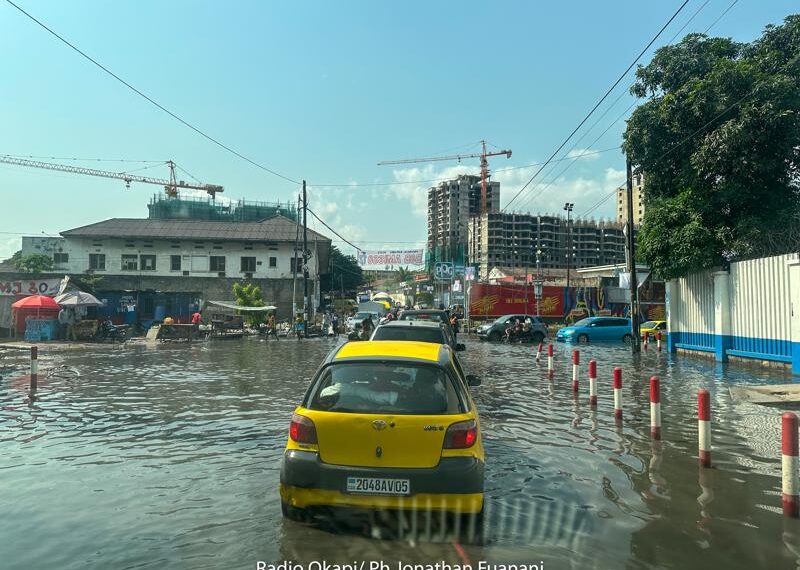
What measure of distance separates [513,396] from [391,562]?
8.91m

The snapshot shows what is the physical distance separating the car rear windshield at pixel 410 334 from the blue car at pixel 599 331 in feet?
75.2

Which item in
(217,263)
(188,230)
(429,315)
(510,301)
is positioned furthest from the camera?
(188,230)

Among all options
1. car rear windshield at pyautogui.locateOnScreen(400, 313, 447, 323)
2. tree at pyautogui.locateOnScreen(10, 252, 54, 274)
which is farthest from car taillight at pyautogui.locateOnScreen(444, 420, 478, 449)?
tree at pyautogui.locateOnScreen(10, 252, 54, 274)

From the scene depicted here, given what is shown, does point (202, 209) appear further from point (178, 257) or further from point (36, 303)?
point (36, 303)

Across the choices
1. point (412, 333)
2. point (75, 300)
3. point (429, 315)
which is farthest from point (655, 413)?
point (75, 300)

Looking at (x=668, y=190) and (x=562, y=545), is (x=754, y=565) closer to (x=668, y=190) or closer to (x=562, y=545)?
(x=562, y=545)

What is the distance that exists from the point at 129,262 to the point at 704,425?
56.7 metres

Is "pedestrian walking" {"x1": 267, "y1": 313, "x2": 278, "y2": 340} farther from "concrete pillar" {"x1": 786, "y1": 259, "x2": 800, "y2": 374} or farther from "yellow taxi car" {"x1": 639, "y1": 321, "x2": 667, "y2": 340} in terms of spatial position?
"concrete pillar" {"x1": 786, "y1": 259, "x2": 800, "y2": 374}

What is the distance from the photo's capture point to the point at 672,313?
80.3 feet

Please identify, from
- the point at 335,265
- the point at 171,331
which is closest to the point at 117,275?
the point at 171,331

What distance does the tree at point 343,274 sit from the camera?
9636cm

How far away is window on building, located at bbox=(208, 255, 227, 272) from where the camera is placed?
55531 mm

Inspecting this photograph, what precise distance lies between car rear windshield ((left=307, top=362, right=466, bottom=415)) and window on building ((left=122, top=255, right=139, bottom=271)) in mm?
55772

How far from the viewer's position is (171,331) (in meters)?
32.4
